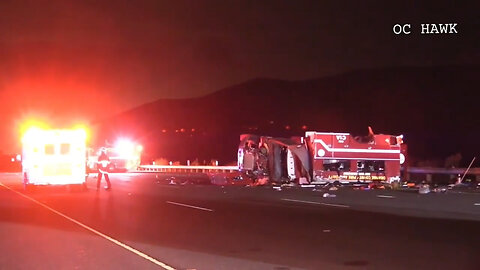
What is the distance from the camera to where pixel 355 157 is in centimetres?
2712

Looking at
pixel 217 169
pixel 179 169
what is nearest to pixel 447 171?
pixel 217 169

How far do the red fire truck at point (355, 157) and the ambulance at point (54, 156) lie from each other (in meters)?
9.63

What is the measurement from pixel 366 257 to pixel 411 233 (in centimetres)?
300

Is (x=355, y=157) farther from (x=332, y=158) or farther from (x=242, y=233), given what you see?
(x=242, y=233)

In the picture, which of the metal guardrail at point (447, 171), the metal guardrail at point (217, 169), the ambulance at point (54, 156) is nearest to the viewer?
the ambulance at point (54, 156)

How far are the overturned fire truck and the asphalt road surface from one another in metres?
5.51

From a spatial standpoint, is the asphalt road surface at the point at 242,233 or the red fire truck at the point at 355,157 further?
the red fire truck at the point at 355,157

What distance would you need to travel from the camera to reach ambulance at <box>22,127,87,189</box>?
82.4 feet

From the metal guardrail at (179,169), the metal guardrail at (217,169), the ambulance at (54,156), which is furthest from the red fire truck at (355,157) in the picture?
the metal guardrail at (179,169)

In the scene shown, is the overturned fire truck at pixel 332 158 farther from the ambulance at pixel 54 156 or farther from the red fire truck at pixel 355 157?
the ambulance at pixel 54 156

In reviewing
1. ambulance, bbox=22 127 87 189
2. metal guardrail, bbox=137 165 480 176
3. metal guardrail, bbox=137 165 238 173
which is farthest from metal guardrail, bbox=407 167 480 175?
ambulance, bbox=22 127 87 189

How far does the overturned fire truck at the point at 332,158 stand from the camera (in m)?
26.8

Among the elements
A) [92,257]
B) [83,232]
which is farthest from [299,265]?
[83,232]

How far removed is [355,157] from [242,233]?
15.3m
